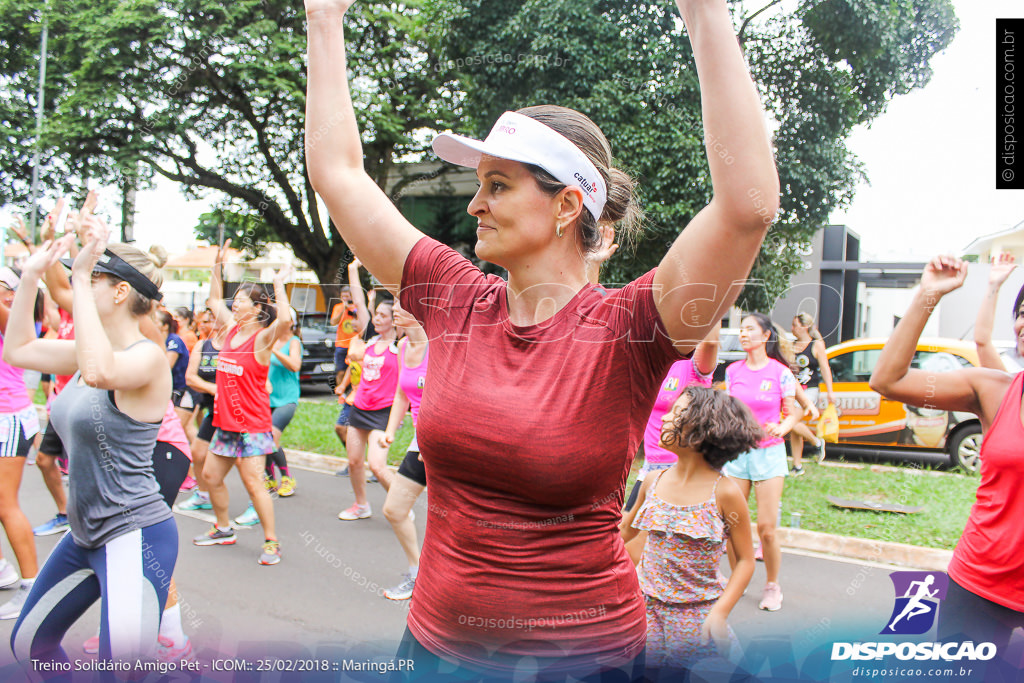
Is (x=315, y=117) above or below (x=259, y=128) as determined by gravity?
below

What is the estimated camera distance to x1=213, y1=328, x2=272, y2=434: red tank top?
5633mm

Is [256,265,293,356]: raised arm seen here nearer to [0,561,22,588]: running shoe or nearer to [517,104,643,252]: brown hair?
[0,561,22,588]: running shoe

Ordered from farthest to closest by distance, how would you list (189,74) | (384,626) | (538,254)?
(189,74), (384,626), (538,254)

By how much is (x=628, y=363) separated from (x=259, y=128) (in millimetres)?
18616

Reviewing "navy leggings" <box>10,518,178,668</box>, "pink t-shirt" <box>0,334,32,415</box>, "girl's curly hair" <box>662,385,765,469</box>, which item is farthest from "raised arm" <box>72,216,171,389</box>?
"girl's curly hair" <box>662,385,765,469</box>

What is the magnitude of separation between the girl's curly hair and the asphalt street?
2.78ft

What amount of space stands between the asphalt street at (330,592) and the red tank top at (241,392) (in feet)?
3.24

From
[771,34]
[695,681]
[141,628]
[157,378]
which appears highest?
[771,34]

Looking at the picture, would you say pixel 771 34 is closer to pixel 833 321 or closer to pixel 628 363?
pixel 833 321

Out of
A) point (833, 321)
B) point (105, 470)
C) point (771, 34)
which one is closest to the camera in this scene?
point (105, 470)

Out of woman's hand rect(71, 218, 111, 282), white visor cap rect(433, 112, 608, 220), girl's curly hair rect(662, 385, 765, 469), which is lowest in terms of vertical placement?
girl's curly hair rect(662, 385, 765, 469)

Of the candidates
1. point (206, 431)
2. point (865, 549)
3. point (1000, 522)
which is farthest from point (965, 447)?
point (206, 431)

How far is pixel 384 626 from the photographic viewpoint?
4.30 meters

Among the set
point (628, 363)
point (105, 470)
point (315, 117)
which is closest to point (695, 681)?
point (628, 363)
